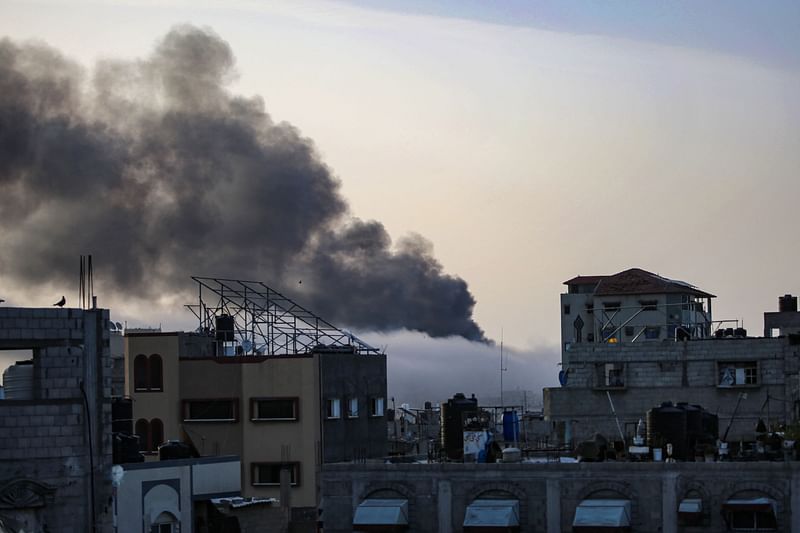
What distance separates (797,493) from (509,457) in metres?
9.88

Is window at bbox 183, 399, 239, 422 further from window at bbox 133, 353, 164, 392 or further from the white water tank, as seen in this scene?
the white water tank

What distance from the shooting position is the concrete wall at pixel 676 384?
79.2 m

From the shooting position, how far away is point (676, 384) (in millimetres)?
80750

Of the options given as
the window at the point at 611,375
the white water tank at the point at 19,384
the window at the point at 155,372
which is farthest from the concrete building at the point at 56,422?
the window at the point at 611,375

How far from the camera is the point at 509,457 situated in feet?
190

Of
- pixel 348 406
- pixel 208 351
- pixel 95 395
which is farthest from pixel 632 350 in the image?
pixel 95 395

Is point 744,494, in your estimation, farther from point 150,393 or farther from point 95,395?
point 150,393

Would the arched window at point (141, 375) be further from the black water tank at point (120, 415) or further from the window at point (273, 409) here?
the black water tank at point (120, 415)

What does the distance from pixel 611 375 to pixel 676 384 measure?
3.30m

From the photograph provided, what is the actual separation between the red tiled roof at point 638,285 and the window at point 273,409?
64.9 meters

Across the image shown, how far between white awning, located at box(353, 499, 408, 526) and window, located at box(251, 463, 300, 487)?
2216cm

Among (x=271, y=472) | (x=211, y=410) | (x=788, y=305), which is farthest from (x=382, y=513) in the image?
(x=788, y=305)

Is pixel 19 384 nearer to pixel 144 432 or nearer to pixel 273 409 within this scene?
pixel 144 432

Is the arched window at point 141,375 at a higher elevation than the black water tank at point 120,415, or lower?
higher
